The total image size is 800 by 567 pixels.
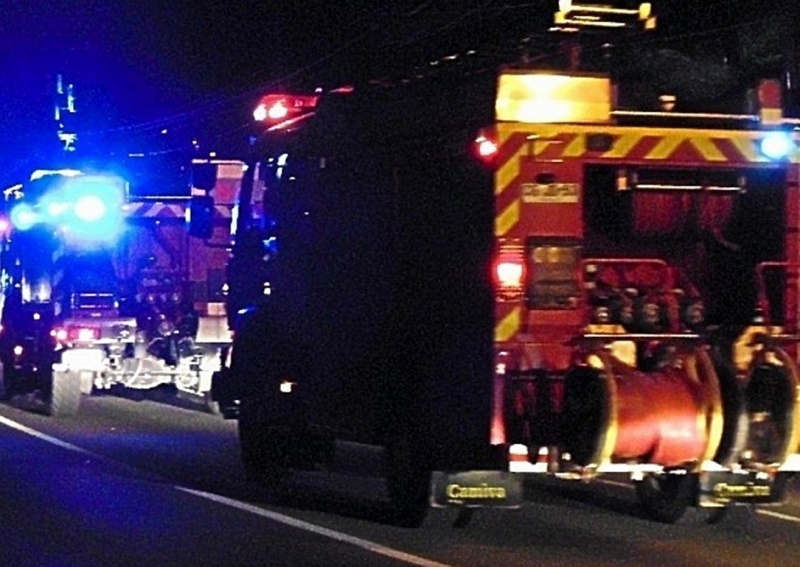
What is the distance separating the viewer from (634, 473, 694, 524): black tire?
13.2 meters

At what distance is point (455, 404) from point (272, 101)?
4382 millimetres

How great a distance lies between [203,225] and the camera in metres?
16.9

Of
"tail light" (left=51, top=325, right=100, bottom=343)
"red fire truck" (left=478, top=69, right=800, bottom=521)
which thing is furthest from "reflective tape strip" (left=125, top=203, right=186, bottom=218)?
"red fire truck" (left=478, top=69, right=800, bottom=521)

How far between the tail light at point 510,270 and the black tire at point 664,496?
2.03m

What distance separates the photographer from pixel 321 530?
12758 millimetres

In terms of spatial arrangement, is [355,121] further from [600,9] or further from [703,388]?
Answer: [600,9]

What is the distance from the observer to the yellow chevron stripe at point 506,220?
1163cm

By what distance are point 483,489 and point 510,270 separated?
137 centimetres

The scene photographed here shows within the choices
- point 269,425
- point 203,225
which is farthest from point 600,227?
point 203,225

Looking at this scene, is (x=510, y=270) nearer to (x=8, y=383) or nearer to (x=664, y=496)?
(x=664, y=496)

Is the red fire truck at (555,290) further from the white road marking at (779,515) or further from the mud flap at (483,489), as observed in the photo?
the white road marking at (779,515)

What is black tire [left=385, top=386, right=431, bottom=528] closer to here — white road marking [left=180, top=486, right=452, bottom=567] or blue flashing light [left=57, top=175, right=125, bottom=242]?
white road marking [left=180, top=486, right=452, bottom=567]

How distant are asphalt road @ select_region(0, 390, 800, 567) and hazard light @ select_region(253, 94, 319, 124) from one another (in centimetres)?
290

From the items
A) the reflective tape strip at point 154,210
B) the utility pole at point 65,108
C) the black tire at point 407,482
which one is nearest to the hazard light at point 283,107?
the black tire at point 407,482
